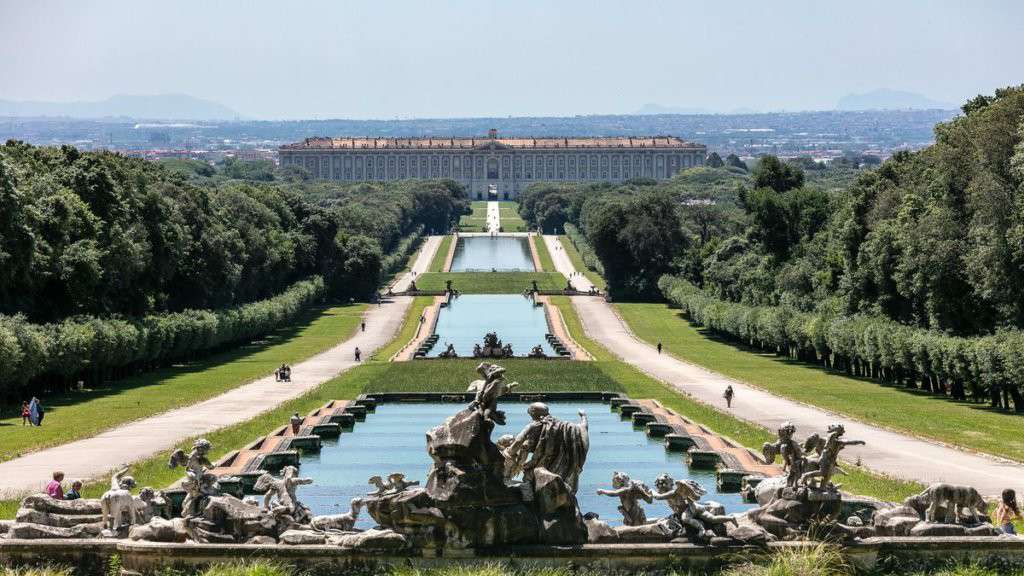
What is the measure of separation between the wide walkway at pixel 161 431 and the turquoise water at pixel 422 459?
376 cm

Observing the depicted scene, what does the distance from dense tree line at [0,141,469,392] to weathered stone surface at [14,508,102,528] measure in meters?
27.9

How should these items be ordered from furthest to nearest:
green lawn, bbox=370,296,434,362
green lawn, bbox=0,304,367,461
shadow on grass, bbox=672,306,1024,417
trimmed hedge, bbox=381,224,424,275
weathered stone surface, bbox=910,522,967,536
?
trimmed hedge, bbox=381,224,424,275
green lawn, bbox=370,296,434,362
shadow on grass, bbox=672,306,1024,417
green lawn, bbox=0,304,367,461
weathered stone surface, bbox=910,522,967,536

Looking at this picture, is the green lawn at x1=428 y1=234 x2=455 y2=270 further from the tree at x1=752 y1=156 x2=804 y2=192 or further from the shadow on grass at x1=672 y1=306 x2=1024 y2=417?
the shadow on grass at x1=672 y1=306 x2=1024 y2=417

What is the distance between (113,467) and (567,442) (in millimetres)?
14576

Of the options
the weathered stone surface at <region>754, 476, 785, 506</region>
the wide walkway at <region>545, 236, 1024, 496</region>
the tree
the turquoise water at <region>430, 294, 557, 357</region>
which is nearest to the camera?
the weathered stone surface at <region>754, 476, 785, 506</region>

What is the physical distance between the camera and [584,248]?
508 feet

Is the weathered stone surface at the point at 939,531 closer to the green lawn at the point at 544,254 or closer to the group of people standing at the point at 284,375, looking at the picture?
the group of people standing at the point at 284,375

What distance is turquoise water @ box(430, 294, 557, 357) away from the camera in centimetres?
8469

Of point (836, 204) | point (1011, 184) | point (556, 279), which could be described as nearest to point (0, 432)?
point (1011, 184)

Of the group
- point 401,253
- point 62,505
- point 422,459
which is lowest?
point 401,253

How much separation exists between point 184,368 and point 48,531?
48787mm

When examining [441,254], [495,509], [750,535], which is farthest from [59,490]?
[441,254]

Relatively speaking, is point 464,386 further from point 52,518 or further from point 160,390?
point 52,518

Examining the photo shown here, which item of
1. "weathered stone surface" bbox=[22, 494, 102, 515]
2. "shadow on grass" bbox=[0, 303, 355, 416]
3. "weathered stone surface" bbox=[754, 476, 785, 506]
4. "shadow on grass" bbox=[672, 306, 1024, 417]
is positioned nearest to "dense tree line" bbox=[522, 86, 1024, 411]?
"shadow on grass" bbox=[672, 306, 1024, 417]
